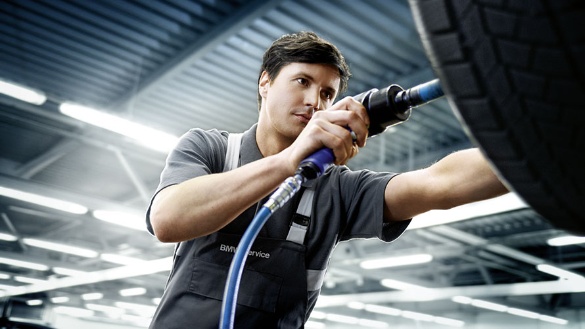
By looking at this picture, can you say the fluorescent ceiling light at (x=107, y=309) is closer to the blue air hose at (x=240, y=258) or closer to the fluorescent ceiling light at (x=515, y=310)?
the fluorescent ceiling light at (x=515, y=310)

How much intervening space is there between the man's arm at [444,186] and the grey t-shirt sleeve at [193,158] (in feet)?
1.26

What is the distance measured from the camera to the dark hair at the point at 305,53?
1161 mm

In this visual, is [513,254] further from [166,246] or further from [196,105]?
[166,246]

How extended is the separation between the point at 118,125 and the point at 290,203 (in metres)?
2.94

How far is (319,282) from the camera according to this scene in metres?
1.07

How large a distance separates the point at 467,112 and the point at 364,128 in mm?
333

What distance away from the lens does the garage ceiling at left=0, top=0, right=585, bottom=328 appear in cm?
374

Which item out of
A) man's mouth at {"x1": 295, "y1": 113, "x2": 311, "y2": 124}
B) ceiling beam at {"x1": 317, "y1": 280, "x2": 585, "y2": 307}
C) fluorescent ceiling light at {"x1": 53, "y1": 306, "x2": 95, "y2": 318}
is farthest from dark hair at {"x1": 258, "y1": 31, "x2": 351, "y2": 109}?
fluorescent ceiling light at {"x1": 53, "y1": 306, "x2": 95, "y2": 318}

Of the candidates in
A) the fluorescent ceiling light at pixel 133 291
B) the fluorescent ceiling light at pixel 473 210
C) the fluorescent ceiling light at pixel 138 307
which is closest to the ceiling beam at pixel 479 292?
the fluorescent ceiling light at pixel 473 210

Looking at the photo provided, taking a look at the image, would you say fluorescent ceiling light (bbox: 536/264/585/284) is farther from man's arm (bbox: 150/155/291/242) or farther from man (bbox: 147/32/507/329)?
man's arm (bbox: 150/155/291/242)

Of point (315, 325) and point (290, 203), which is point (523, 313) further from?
point (290, 203)

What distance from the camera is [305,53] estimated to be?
1174 mm

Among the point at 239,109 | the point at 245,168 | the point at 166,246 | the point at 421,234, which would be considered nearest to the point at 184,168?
the point at 245,168

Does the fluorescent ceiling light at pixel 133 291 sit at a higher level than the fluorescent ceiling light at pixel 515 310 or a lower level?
higher
